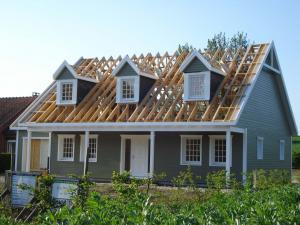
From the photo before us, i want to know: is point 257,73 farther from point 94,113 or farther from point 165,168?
point 94,113

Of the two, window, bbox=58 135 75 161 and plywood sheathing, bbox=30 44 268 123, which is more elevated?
plywood sheathing, bbox=30 44 268 123

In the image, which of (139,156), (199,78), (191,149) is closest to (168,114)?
(199,78)

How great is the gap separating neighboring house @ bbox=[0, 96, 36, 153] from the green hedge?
2149 millimetres

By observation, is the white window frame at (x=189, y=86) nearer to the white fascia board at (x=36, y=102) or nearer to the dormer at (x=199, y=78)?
the dormer at (x=199, y=78)

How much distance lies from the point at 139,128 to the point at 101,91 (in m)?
4.44

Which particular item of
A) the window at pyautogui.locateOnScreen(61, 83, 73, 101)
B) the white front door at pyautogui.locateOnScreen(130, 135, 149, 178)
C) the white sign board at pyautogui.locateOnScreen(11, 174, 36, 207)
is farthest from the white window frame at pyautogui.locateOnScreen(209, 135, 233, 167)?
the white sign board at pyautogui.locateOnScreen(11, 174, 36, 207)

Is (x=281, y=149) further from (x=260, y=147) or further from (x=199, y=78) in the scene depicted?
(x=199, y=78)

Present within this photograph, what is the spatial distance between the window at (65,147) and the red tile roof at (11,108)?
8675 millimetres

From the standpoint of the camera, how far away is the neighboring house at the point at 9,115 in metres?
35.5

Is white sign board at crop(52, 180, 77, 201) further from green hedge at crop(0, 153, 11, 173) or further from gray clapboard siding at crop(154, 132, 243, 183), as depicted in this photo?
green hedge at crop(0, 153, 11, 173)

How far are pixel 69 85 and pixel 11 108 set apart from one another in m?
12.1

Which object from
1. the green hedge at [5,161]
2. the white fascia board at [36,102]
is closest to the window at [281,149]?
the white fascia board at [36,102]

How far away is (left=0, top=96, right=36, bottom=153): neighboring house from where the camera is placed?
35.5 m

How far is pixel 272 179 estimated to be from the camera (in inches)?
650
